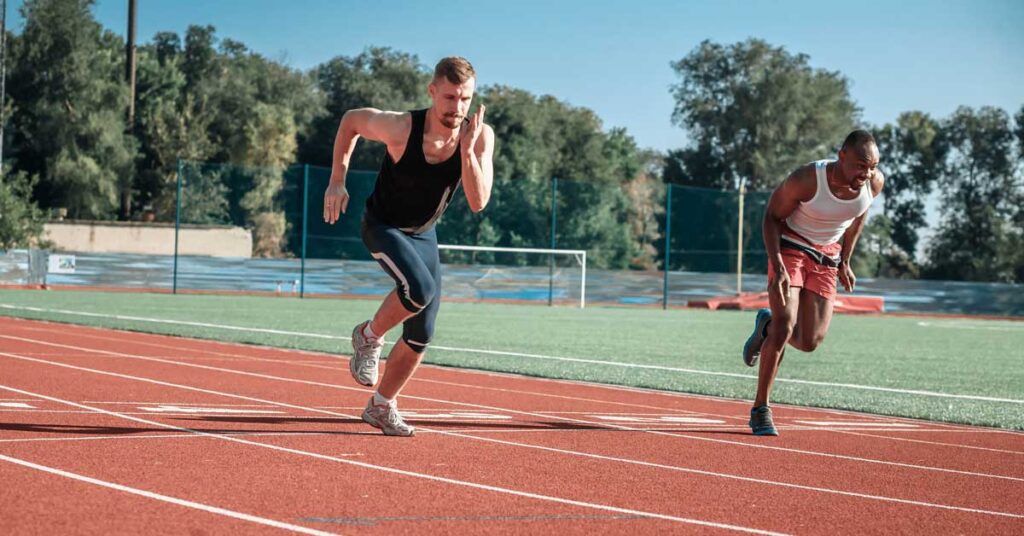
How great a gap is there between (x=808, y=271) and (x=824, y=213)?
431mm

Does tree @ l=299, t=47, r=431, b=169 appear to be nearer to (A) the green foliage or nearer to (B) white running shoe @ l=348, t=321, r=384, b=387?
(A) the green foliage

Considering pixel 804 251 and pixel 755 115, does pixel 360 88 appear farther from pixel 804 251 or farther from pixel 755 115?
pixel 804 251

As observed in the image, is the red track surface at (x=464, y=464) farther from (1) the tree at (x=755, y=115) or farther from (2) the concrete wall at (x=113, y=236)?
(1) the tree at (x=755, y=115)

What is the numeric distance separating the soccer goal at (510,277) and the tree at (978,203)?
86.1 feet

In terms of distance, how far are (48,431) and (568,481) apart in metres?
2.96

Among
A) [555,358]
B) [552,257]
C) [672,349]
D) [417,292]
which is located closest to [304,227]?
[552,257]

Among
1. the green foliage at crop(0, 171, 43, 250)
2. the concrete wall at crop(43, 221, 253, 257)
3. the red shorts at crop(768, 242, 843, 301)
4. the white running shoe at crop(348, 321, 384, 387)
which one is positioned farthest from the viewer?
the concrete wall at crop(43, 221, 253, 257)

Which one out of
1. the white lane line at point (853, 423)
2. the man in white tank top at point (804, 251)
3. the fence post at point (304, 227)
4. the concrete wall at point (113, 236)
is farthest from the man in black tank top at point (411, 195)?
the concrete wall at point (113, 236)

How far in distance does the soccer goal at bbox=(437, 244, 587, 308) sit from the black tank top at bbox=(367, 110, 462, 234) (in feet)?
108

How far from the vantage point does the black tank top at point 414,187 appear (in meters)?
6.84

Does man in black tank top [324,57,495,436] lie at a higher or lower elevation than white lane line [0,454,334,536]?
higher

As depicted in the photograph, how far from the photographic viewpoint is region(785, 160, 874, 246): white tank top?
8.27 meters

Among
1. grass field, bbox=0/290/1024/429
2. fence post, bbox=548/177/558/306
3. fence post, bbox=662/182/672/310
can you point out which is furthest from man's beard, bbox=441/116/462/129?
fence post, bbox=662/182/672/310

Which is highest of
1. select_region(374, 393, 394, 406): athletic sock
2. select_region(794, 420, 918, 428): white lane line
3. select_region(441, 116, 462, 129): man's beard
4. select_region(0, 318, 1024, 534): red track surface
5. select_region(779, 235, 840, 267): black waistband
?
select_region(441, 116, 462, 129): man's beard
